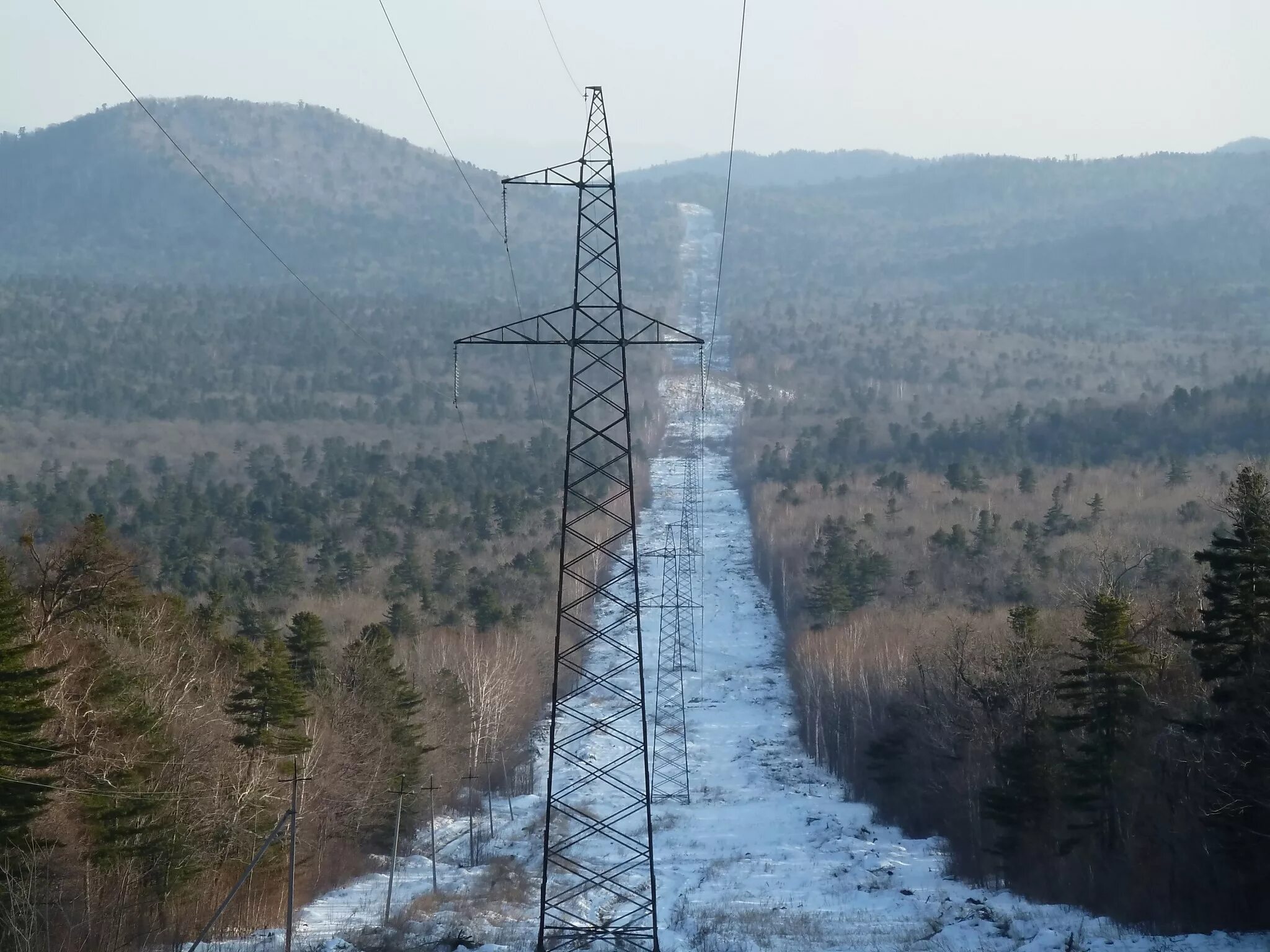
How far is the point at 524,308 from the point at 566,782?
114920 mm

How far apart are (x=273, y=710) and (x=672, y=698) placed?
30108 millimetres

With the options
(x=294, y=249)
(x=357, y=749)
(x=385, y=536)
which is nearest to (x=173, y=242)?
(x=294, y=249)

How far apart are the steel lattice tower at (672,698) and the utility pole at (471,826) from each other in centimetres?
573

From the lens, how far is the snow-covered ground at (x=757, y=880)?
19.6m

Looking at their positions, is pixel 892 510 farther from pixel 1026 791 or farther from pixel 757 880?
pixel 1026 791

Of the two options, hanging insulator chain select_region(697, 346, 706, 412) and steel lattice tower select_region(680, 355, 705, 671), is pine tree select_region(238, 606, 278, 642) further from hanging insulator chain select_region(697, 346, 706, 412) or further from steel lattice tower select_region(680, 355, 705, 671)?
hanging insulator chain select_region(697, 346, 706, 412)

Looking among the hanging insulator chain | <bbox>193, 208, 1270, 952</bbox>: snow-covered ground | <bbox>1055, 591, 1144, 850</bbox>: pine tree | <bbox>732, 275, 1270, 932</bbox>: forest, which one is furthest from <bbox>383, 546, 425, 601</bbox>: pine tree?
<bbox>1055, 591, 1144, 850</bbox>: pine tree

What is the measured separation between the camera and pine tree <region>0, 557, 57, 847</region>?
17062 millimetres

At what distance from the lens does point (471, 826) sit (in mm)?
32906

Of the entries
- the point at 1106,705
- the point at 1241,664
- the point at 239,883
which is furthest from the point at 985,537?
the point at 239,883

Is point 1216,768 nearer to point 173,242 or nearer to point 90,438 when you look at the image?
point 90,438

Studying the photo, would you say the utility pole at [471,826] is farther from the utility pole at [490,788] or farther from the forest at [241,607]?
the forest at [241,607]

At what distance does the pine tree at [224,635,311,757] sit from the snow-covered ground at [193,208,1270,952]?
11.8 ft

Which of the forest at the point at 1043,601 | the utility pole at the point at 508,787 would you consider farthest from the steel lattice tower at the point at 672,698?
the forest at the point at 1043,601
